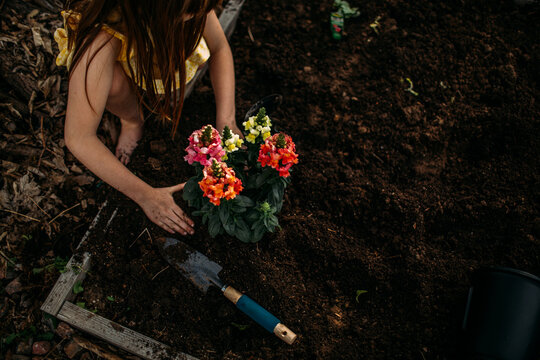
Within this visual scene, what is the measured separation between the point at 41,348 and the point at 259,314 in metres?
1.40

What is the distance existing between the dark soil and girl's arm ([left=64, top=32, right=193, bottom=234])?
0.20m

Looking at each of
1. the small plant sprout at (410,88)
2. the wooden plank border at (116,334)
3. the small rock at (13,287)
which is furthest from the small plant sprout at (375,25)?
the small rock at (13,287)

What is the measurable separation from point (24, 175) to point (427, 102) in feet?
10.0

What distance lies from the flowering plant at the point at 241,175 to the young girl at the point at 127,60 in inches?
16.8

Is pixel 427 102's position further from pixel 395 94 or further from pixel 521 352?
pixel 521 352

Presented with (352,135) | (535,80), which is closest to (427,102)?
(352,135)

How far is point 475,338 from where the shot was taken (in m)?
1.84

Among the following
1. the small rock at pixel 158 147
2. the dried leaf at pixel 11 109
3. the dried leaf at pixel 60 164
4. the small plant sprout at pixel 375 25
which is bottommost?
the dried leaf at pixel 60 164

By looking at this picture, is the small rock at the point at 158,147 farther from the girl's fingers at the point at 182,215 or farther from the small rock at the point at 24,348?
the small rock at the point at 24,348

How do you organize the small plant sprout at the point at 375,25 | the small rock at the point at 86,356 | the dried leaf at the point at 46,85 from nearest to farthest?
the small rock at the point at 86,356, the dried leaf at the point at 46,85, the small plant sprout at the point at 375,25

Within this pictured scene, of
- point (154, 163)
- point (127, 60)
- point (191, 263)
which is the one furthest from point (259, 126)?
point (154, 163)

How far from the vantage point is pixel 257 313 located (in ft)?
6.17

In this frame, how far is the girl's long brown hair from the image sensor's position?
1.48m

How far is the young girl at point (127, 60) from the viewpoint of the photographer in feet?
5.03
